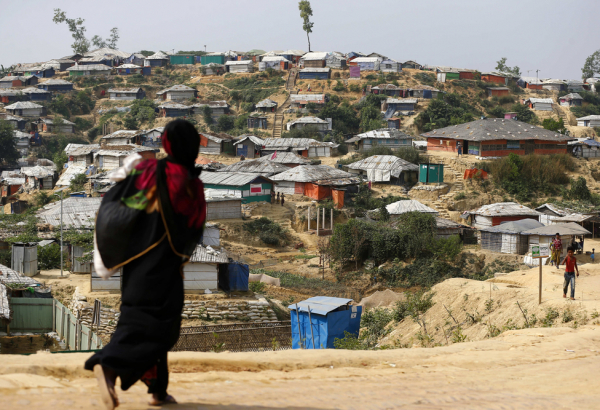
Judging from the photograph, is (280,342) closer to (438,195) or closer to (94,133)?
(438,195)

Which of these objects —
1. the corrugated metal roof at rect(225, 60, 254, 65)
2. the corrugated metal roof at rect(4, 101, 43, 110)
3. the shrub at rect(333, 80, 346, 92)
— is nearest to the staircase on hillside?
the shrub at rect(333, 80, 346, 92)

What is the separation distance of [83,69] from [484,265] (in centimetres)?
5233

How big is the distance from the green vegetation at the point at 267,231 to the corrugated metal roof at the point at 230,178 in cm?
293

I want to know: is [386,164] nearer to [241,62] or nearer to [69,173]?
[69,173]

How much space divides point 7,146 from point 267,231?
26.3 meters

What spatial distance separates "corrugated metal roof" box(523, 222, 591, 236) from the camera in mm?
20625

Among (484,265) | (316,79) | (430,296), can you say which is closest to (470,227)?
(484,265)

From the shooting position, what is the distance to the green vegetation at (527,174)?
31.7 meters

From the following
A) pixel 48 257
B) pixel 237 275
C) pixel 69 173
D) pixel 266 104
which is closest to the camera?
pixel 237 275

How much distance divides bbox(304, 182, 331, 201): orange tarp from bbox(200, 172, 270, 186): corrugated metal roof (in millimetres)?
2285

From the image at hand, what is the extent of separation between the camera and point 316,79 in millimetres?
55812

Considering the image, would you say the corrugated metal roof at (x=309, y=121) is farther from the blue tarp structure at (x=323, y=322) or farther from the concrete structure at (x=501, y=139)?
the blue tarp structure at (x=323, y=322)

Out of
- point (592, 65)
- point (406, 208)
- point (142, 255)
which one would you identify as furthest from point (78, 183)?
point (592, 65)

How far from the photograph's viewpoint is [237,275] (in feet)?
51.1
